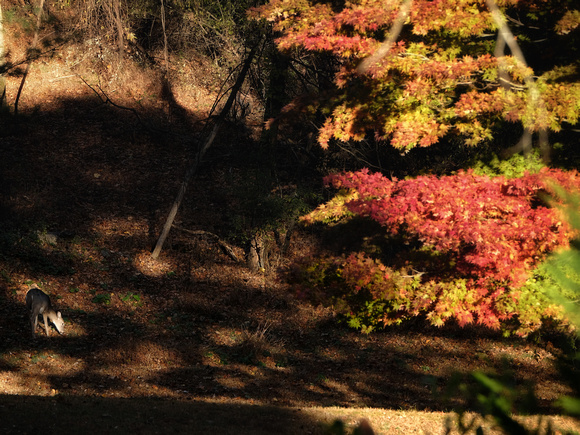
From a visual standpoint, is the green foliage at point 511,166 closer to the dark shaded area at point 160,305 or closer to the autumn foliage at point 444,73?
the autumn foliage at point 444,73

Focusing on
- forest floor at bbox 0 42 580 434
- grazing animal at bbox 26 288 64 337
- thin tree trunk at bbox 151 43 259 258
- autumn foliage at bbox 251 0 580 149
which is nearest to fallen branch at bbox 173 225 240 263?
forest floor at bbox 0 42 580 434

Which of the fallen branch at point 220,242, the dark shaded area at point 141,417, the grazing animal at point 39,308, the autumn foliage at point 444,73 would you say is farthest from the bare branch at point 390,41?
the fallen branch at point 220,242

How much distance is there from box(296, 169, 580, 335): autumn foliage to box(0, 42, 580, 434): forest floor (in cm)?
114

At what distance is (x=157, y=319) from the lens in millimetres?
14289

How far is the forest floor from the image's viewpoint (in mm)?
8672

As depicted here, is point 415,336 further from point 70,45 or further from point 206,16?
point 70,45

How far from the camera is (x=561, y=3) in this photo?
8.55m

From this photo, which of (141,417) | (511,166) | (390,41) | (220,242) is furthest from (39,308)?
(511,166)

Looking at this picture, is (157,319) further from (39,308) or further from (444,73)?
(444,73)

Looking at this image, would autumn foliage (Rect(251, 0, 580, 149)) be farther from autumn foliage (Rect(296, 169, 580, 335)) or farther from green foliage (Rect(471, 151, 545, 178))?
autumn foliage (Rect(296, 169, 580, 335))

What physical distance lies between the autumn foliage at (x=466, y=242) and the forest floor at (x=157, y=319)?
114 centimetres

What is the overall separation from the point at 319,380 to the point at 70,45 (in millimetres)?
18128

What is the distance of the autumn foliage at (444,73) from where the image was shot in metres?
7.93

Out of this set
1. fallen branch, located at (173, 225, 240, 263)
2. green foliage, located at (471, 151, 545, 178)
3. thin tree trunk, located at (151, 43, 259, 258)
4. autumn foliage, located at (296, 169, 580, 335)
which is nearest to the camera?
autumn foliage, located at (296, 169, 580, 335)
